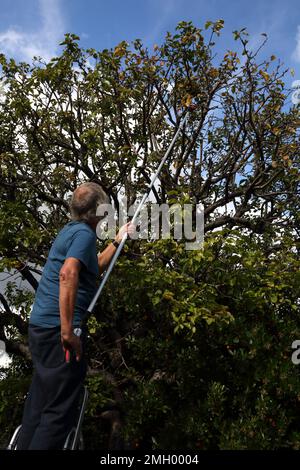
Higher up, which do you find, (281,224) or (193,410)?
(281,224)

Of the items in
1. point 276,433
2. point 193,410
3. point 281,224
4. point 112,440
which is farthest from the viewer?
point 281,224

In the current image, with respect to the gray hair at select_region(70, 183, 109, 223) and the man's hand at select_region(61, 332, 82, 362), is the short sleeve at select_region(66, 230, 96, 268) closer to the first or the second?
the gray hair at select_region(70, 183, 109, 223)

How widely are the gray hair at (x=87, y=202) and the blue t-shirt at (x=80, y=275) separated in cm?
9

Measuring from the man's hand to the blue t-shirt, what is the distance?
145 mm

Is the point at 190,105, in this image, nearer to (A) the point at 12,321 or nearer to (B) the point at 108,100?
(B) the point at 108,100

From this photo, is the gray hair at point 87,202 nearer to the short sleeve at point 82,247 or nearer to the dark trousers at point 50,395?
the short sleeve at point 82,247

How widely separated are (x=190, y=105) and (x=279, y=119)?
6.34 ft

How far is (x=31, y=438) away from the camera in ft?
11.4

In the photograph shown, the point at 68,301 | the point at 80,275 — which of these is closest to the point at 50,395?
the point at 68,301

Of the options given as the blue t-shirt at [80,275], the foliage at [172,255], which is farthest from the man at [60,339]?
the foliage at [172,255]

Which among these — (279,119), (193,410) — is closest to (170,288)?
(193,410)

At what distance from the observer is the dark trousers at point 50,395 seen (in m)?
3.34

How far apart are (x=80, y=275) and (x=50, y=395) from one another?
33.4 inches

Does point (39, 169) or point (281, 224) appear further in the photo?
point (281, 224)
